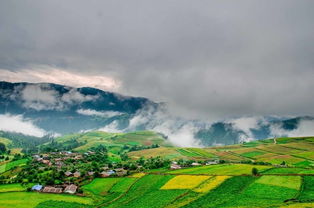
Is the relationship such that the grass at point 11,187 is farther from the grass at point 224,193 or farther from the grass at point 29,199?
the grass at point 224,193

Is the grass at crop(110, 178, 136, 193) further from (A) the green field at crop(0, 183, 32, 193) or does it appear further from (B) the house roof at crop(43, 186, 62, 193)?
(A) the green field at crop(0, 183, 32, 193)

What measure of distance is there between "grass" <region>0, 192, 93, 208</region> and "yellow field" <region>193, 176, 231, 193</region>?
32137 millimetres

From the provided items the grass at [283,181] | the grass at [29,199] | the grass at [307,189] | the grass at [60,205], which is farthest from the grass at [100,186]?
the grass at [307,189]

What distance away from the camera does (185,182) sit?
72625mm

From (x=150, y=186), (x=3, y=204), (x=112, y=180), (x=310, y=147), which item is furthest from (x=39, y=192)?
(x=310, y=147)

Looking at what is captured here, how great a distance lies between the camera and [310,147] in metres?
174

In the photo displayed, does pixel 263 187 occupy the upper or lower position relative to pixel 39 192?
upper

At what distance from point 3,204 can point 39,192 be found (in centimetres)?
1412

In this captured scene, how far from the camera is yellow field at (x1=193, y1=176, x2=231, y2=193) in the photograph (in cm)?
6297

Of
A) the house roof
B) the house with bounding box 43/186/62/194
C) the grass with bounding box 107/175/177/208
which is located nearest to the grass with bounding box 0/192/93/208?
the house with bounding box 43/186/62/194

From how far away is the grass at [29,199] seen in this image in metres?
60.5

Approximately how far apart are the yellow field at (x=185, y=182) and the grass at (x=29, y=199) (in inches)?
997

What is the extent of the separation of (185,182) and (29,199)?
4790 centimetres

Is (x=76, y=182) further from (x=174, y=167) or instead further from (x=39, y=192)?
(x=174, y=167)
